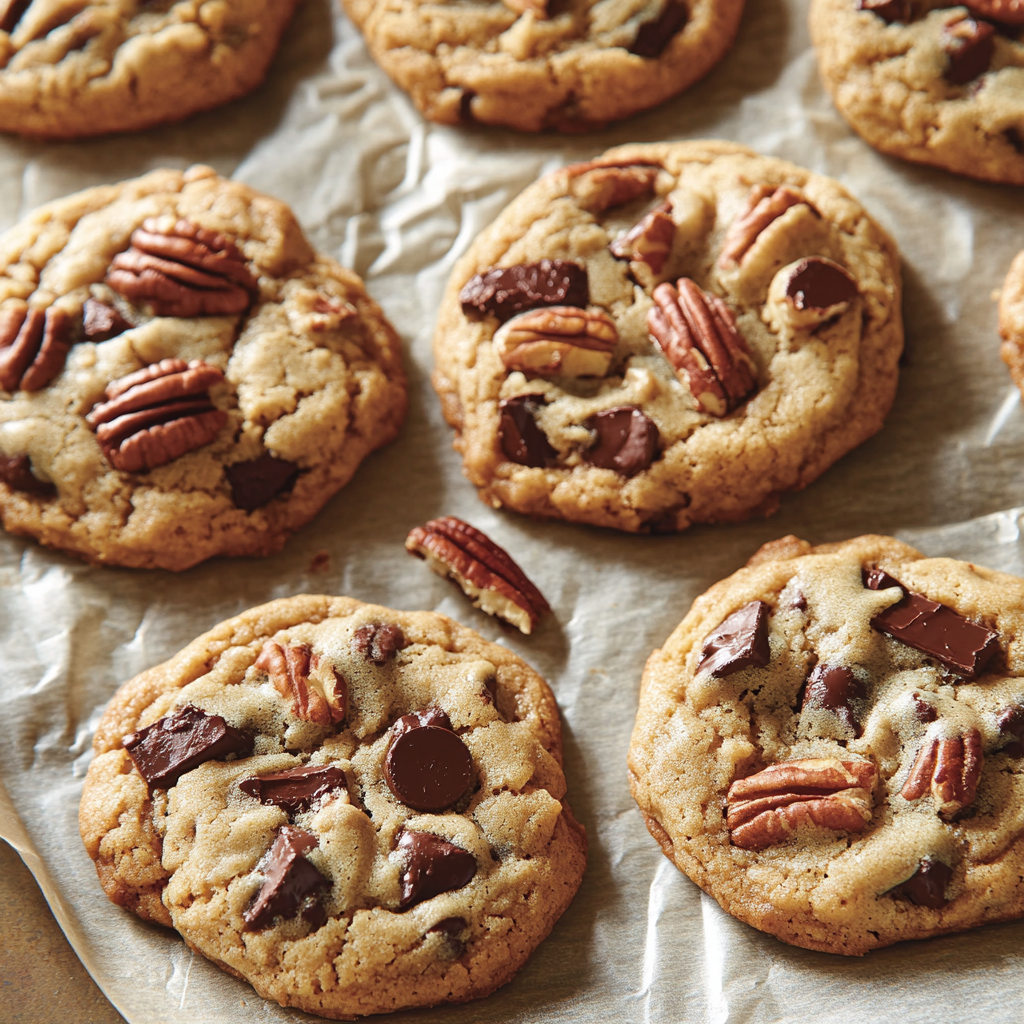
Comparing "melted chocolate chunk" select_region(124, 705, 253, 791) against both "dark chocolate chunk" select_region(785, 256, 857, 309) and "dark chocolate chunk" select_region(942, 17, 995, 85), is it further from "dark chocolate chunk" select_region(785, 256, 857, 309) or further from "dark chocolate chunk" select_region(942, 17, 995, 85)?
"dark chocolate chunk" select_region(942, 17, 995, 85)

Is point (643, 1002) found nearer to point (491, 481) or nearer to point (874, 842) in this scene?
point (874, 842)

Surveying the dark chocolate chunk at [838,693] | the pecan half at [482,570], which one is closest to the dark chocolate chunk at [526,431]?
the pecan half at [482,570]

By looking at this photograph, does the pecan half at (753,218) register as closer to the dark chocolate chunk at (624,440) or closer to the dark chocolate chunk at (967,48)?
the dark chocolate chunk at (624,440)

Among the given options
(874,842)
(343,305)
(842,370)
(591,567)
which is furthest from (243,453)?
(874,842)

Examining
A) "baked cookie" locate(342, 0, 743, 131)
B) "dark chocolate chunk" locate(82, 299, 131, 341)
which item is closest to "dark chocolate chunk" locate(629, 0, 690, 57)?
"baked cookie" locate(342, 0, 743, 131)

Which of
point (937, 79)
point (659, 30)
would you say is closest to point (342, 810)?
point (659, 30)

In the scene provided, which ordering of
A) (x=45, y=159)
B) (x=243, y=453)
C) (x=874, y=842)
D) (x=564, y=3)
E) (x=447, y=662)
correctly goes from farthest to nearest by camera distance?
(x=45, y=159) < (x=564, y=3) < (x=243, y=453) < (x=447, y=662) < (x=874, y=842)
